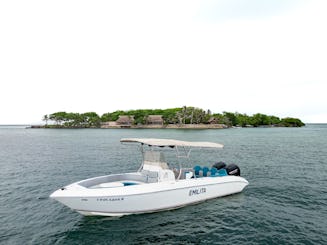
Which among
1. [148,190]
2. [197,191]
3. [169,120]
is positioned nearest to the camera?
[148,190]

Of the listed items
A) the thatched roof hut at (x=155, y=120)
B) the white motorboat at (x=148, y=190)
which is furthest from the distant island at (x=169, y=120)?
the white motorboat at (x=148, y=190)

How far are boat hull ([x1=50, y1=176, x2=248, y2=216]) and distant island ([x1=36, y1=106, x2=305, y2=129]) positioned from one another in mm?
112792

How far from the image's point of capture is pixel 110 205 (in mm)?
8500

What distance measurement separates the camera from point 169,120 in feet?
437

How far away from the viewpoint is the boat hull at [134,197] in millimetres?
8266

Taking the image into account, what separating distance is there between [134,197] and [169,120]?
409ft

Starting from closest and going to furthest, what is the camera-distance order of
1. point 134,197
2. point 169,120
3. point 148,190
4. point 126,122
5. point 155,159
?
1. point 134,197
2. point 148,190
3. point 155,159
4. point 169,120
5. point 126,122

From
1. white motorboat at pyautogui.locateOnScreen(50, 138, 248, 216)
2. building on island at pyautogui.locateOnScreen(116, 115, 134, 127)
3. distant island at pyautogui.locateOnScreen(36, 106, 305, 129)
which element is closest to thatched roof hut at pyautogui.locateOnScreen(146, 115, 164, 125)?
distant island at pyautogui.locateOnScreen(36, 106, 305, 129)

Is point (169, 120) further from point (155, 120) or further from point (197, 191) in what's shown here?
point (197, 191)

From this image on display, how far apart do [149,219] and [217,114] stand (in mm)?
141512

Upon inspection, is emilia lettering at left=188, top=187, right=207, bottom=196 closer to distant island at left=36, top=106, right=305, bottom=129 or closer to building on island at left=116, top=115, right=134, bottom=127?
distant island at left=36, top=106, right=305, bottom=129

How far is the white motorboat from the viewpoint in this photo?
8352 mm

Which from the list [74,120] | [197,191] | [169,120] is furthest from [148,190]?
[74,120]

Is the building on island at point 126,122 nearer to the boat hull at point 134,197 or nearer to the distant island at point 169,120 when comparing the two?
the distant island at point 169,120
